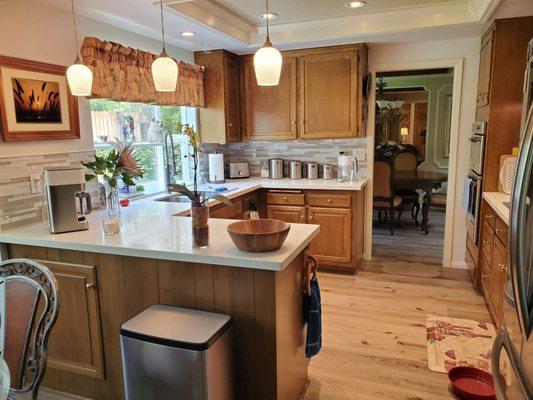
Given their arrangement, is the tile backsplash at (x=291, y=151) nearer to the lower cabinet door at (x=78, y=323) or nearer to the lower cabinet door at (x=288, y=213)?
the lower cabinet door at (x=288, y=213)

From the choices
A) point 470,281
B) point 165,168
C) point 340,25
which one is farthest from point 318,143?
point 470,281

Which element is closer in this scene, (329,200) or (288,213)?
(329,200)

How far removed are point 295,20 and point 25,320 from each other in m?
3.27

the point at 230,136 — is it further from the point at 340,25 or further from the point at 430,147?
the point at 430,147

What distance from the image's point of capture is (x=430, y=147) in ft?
27.1

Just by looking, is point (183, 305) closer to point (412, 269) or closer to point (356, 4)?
point (356, 4)

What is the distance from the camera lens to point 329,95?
13.6ft

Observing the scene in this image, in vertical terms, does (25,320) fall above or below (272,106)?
below

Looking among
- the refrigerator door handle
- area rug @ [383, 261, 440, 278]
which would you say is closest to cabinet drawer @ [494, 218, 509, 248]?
the refrigerator door handle

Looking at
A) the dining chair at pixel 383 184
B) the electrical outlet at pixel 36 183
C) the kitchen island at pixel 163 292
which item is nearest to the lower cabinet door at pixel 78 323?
the kitchen island at pixel 163 292

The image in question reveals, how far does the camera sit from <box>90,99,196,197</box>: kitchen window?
3198mm

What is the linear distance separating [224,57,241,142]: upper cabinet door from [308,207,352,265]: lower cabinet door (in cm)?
121

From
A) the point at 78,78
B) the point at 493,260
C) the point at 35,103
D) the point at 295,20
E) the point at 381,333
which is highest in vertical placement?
the point at 295,20

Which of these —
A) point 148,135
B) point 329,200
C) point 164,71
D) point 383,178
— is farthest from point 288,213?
point 164,71
